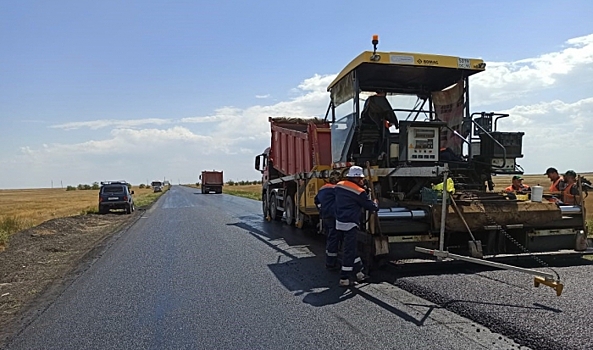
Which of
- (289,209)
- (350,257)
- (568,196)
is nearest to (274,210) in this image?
(289,209)

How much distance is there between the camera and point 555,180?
9.72m

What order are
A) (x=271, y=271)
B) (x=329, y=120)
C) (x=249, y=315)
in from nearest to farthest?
(x=249, y=315)
(x=271, y=271)
(x=329, y=120)

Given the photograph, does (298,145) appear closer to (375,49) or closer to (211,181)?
(375,49)

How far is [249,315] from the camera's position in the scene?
559 centimetres

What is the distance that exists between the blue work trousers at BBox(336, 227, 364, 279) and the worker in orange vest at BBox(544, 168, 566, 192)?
4386 millimetres

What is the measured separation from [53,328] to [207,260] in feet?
13.5

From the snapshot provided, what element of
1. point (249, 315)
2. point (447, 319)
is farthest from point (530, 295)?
point (249, 315)

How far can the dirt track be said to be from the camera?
20.8 ft

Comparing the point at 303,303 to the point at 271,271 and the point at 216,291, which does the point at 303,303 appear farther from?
the point at 271,271

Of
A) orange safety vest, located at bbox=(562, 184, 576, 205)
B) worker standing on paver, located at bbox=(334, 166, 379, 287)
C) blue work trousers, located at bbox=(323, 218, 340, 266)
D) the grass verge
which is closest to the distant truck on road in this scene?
the grass verge

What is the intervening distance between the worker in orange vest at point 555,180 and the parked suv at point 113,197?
20.2 m

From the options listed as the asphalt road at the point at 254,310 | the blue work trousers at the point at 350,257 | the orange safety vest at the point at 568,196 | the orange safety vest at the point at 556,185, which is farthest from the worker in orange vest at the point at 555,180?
the blue work trousers at the point at 350,257

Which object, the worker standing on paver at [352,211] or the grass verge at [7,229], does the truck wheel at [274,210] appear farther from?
the worker standing on paver at [352,211]

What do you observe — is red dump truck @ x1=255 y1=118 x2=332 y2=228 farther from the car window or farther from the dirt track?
the car window
